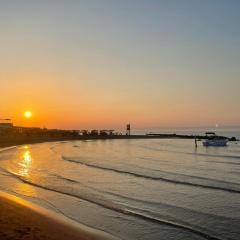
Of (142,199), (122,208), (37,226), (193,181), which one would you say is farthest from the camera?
(193,181)

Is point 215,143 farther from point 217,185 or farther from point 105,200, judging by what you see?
point 105,200

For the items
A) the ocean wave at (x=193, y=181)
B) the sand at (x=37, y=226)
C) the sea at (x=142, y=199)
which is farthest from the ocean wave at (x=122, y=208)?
the ocean wave at (x=193, y=181)

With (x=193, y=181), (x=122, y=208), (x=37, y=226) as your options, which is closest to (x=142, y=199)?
(x=122, y=208)

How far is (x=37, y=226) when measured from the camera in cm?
1259

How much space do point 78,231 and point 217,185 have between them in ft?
41.9

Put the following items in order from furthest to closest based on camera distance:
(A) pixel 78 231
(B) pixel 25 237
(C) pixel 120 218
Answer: (C) pixel 120 218 → (A) pixel 78 231 → (B) pixel 25 237

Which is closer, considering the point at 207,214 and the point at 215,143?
the point at 207,214

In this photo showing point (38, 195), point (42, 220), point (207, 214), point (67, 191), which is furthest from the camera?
point (67, 191)

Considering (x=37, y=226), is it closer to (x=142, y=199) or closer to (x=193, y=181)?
(x=142, y=199)

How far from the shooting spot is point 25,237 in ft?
35.6

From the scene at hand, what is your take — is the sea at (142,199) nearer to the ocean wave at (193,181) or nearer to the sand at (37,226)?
the ocean wave at (193,181)

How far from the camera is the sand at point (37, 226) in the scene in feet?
36.9

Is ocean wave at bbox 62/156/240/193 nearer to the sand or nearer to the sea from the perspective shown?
the sea


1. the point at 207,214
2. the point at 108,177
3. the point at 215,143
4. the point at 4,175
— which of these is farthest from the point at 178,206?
the point at 215,143
